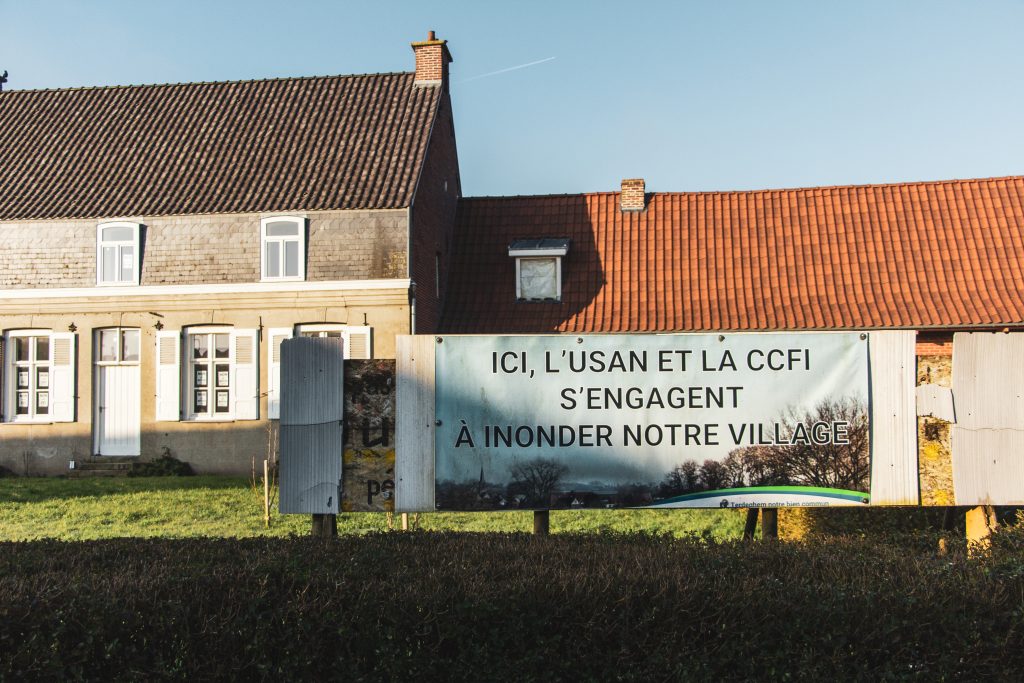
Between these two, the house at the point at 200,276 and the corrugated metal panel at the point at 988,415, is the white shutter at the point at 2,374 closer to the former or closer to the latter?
the house at the point at 200,276

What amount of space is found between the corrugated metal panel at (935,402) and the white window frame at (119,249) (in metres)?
20.5

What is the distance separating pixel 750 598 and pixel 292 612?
2.44 metres

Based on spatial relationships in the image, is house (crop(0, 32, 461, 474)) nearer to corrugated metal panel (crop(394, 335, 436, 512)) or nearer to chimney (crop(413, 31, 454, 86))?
chimney (crop(413, 31, 454, 86))

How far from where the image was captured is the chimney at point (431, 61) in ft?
87.7

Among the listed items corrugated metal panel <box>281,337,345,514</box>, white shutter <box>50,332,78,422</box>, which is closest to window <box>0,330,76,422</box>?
white shutter <box>50,332,78,422</box>

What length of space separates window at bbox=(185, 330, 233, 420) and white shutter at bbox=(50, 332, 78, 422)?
2.89m

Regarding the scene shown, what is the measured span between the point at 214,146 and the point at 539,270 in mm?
9188

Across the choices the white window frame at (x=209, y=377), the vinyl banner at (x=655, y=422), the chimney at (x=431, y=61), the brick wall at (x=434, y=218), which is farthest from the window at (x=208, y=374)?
the vinyl banner at (x=655, y=422)

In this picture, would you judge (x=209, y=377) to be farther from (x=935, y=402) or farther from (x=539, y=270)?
(x=935, y=402)

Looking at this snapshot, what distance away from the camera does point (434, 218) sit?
85.3 ft

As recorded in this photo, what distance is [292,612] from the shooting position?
17.0 feet

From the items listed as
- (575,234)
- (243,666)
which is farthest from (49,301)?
(243,666)

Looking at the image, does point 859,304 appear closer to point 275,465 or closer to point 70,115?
point 275,465

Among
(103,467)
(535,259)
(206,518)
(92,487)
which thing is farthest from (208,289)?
(206,518)
